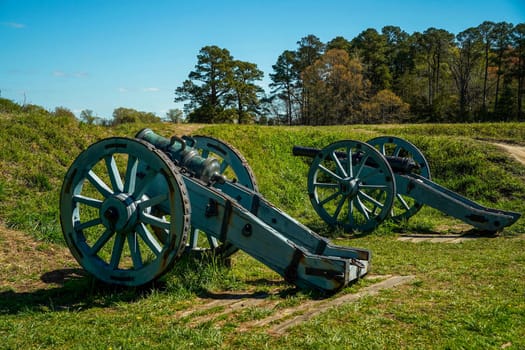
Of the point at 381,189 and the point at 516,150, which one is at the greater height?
the point at 516,150

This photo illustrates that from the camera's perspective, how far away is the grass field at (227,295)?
3.36 m

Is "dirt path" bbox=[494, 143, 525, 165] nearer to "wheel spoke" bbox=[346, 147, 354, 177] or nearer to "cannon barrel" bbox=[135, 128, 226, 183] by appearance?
"wheel spoke" bbox=[346, 147, 354, 177]

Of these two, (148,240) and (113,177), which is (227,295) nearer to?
(148,240)

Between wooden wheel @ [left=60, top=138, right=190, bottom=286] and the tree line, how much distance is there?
33243mm

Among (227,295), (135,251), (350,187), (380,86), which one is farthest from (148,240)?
(380,86)

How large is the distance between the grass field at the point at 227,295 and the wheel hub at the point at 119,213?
24.5 inches

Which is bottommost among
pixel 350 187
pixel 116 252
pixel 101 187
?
pixel 116 252

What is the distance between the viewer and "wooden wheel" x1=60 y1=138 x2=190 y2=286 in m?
4.36

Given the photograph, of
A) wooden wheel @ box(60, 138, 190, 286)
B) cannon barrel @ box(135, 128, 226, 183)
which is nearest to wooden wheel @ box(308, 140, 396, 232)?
cannon barrel @ box(135, 128, 226, 183)

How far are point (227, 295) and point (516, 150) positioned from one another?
12469 mm

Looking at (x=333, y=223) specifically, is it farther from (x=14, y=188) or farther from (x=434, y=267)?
(x=14, y=188)

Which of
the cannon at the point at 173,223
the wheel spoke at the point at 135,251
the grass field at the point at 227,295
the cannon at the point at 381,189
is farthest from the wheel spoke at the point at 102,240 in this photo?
the cannon at the point at 381,189

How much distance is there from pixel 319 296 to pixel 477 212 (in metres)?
5.29

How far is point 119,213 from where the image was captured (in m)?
4.62
